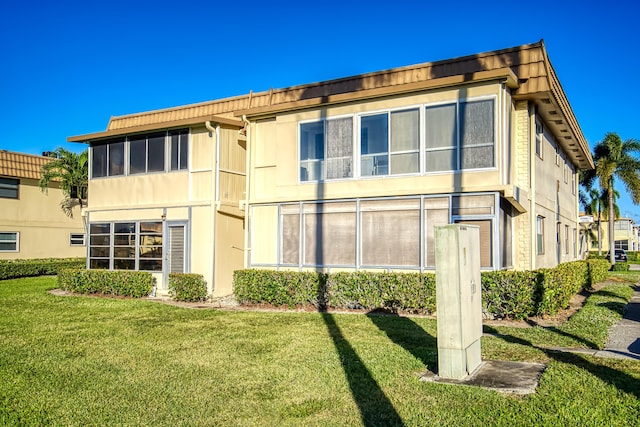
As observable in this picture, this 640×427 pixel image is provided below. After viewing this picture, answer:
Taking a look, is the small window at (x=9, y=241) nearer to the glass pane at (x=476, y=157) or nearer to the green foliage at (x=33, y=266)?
the green foliage at (x=33, y=266)

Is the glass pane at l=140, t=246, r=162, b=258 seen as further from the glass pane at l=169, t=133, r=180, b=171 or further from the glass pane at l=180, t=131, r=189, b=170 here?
the glass pane at l=180, t=131, r=189, b=170

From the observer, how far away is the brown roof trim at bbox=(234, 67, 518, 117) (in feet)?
41.0

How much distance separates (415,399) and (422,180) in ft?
26.9

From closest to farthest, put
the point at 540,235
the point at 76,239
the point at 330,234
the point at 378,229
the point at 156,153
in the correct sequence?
1. the point at 378,229
2. the point at 330,234
3. the point at 540,235
4. the point at 156,153
5. the point at 76,239

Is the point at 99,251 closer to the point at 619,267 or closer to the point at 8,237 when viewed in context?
the point at 8,237

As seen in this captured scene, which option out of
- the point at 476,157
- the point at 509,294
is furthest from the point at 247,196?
the point at 509,294

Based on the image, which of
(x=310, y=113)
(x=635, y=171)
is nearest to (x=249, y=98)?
(x=310, y=113)

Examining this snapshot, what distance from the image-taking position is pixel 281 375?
721 centimetres

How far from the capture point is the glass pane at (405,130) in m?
13.8

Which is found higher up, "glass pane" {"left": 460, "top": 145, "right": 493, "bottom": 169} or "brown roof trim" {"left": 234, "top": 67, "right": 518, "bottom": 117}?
"brown roof trim" {"left": 234, "top": 67, "right": 518, "bottom": 117}

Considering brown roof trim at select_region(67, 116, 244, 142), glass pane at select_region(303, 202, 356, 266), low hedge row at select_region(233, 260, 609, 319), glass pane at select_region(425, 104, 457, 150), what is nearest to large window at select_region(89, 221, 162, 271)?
brown roof trim at select_region(67, 116, 244, 142)

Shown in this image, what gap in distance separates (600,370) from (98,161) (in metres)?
16.7

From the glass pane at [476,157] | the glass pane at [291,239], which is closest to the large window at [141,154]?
the glass pane at [291,239]

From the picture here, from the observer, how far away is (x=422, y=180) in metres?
13.6
